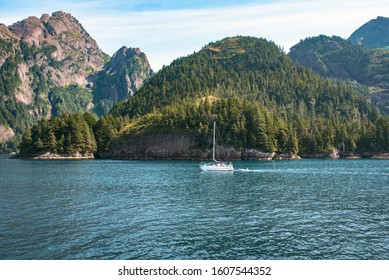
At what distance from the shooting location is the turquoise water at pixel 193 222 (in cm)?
Result: 3506

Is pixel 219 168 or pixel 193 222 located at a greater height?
pixel 219 168

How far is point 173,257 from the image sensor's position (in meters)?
33.6

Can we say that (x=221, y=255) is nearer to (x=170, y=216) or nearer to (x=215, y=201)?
(x=170, y=216)

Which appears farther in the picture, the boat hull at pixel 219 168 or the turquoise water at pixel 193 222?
the boat hull at pixel 219 168

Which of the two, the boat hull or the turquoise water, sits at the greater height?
the boat hull

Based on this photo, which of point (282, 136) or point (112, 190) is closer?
point (112, 190)

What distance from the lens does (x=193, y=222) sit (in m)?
46.7

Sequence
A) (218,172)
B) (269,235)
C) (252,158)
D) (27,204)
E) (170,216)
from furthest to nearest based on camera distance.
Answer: (252,158) → (218,172) → (27,204) → (170,216) → (269,235)

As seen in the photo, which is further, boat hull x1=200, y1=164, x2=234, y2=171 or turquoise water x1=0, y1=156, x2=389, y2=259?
boat hull x1=200, y1=164, x2=234, y2=171

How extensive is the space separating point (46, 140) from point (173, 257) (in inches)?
7203

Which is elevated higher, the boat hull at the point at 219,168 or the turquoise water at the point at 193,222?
the boat hull at the point at 219,168

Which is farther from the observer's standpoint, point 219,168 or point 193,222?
point 219,168

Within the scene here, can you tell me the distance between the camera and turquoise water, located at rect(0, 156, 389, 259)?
35.1 meters

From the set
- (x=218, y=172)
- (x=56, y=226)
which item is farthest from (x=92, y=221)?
(x=218, y=172)
